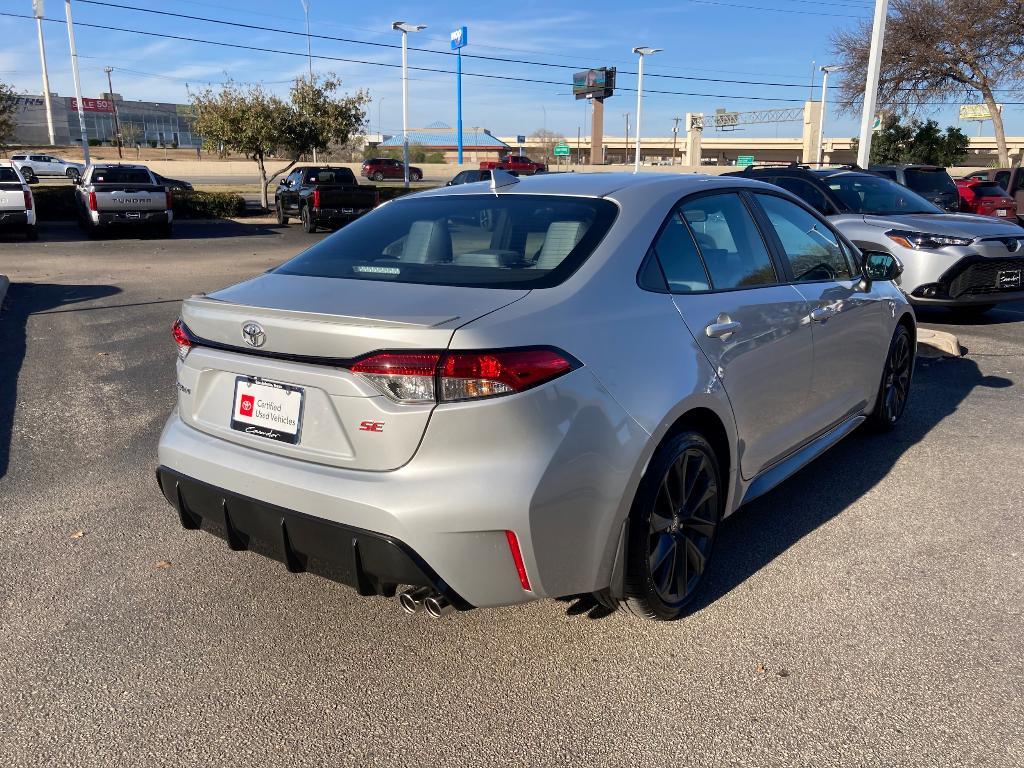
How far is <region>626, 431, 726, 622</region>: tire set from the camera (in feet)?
9.38

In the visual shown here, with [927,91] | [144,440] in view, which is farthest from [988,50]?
[144,440]

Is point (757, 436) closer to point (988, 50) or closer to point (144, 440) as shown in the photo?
point (144, 440)

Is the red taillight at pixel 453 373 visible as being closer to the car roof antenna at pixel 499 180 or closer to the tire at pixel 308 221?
the car roof antenna at pixel 499 180

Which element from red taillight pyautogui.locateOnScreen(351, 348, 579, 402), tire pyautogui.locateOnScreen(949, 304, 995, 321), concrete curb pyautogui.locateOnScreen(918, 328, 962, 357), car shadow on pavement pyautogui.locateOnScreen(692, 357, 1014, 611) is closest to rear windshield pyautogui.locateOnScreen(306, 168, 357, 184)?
tire pyautogui.locateOnScreen(949, 304, 995, 321)

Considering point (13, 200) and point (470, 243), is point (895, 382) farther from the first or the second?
point (13, 200)

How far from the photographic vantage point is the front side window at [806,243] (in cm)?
409

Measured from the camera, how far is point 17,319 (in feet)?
30.7

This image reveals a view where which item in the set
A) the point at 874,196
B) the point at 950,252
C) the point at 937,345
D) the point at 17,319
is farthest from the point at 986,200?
the point at 17,319

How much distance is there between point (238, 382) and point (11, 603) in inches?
57.7

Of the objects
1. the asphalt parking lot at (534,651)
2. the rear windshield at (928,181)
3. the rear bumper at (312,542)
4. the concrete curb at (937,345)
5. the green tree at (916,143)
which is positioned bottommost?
the asphalt parking lot at (534,651)

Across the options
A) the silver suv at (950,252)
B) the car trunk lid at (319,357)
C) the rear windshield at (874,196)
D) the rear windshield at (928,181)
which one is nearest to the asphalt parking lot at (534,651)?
the car trunk lid at (319,357)

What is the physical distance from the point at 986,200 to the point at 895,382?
16674 mm

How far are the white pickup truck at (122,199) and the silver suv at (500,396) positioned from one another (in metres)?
18.6

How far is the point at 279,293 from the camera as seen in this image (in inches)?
115
